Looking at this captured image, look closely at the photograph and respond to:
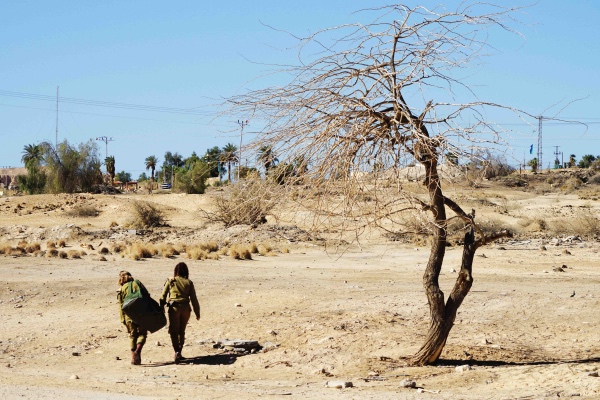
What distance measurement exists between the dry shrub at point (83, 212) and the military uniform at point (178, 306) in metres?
38.0

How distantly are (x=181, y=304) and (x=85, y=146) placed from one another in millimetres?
59577

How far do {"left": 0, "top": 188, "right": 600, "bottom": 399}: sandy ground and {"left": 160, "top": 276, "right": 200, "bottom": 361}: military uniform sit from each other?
16.3 inches

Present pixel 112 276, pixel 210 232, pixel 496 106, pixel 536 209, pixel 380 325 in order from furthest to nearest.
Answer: pixel 536 209, pixel 210 232, pixel 112 276, pixel 380 325, pixel 496 106

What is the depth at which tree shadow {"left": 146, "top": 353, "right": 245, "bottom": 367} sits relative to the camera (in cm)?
1380

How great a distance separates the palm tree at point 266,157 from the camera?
34.8 feet

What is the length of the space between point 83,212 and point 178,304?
38.7 meters

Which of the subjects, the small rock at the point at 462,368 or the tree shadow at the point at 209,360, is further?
the tree shadow at the point at 209,360

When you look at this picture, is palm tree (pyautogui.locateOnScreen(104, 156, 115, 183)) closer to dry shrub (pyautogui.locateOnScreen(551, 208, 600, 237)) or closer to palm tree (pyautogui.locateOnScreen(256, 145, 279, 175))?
dry shrub (pyautogui.locateOnScreen(551, 208, 600, 237))

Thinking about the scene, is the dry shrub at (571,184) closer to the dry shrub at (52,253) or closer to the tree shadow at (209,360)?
the dry shrub at (52,253)

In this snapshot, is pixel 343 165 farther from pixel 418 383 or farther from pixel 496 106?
pixel 418 383

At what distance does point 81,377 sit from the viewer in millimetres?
12500

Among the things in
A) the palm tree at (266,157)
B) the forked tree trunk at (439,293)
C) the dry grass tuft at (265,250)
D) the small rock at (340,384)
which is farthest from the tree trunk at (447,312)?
the dry grass tuft at (265,250)

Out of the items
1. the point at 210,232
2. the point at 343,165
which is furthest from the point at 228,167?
the point at 210,232

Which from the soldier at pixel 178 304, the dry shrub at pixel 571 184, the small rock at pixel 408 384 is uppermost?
the dry shrub at pixel 571 184
